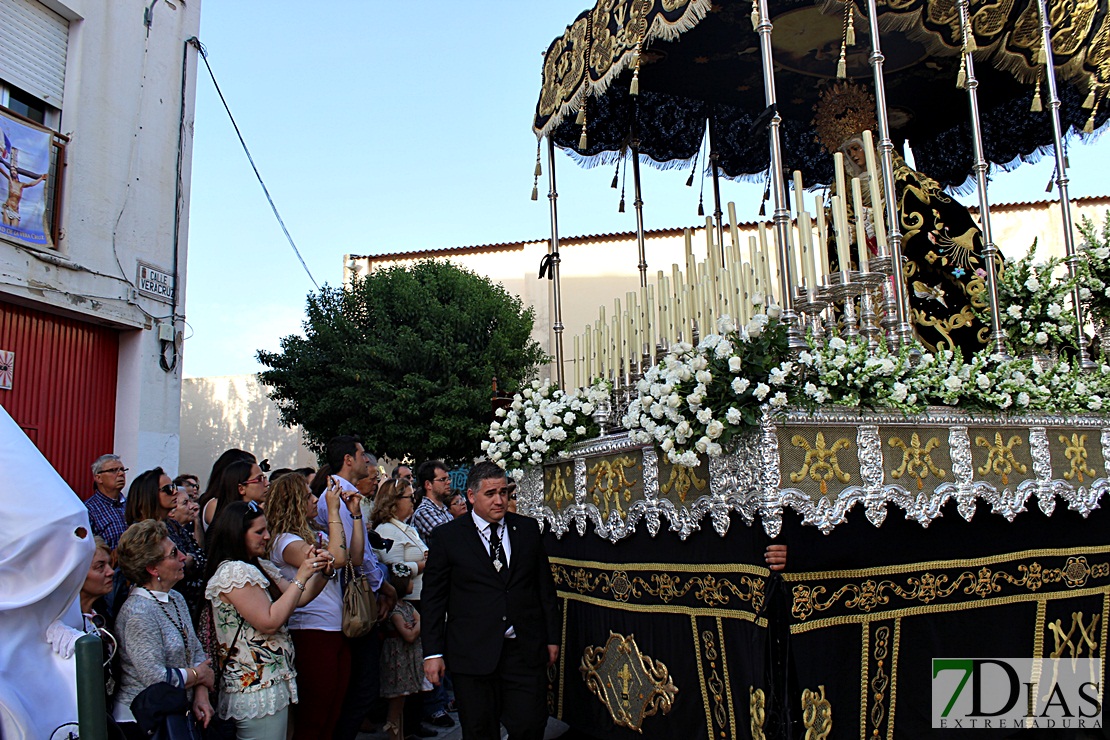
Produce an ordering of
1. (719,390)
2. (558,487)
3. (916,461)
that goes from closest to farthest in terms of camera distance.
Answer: (719,390) < (916,461) < (558,487)

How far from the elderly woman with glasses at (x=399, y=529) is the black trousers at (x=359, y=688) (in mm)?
754

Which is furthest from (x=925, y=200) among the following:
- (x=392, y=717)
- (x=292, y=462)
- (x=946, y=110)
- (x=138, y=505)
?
(x=292, y=462)

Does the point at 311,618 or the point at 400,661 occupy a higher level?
the point at 311,618

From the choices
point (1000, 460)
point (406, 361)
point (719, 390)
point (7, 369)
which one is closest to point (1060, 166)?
point (1000, 460)

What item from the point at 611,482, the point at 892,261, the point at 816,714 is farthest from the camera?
the point at 611,482

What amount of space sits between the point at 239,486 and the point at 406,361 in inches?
508

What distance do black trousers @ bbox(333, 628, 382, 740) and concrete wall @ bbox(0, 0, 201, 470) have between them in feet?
18.3

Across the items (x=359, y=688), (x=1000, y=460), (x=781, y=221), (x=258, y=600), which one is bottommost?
(x=359, y=688)

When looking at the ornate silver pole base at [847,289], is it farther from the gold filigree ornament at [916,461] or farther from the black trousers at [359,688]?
the black trousers at [359,688]

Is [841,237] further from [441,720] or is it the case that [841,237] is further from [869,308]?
[441,720]

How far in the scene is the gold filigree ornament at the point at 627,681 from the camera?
15.0 feet

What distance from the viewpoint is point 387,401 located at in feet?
57.2

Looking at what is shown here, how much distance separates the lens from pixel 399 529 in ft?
19.7

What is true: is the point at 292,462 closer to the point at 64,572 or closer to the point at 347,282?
the point at 347,282
